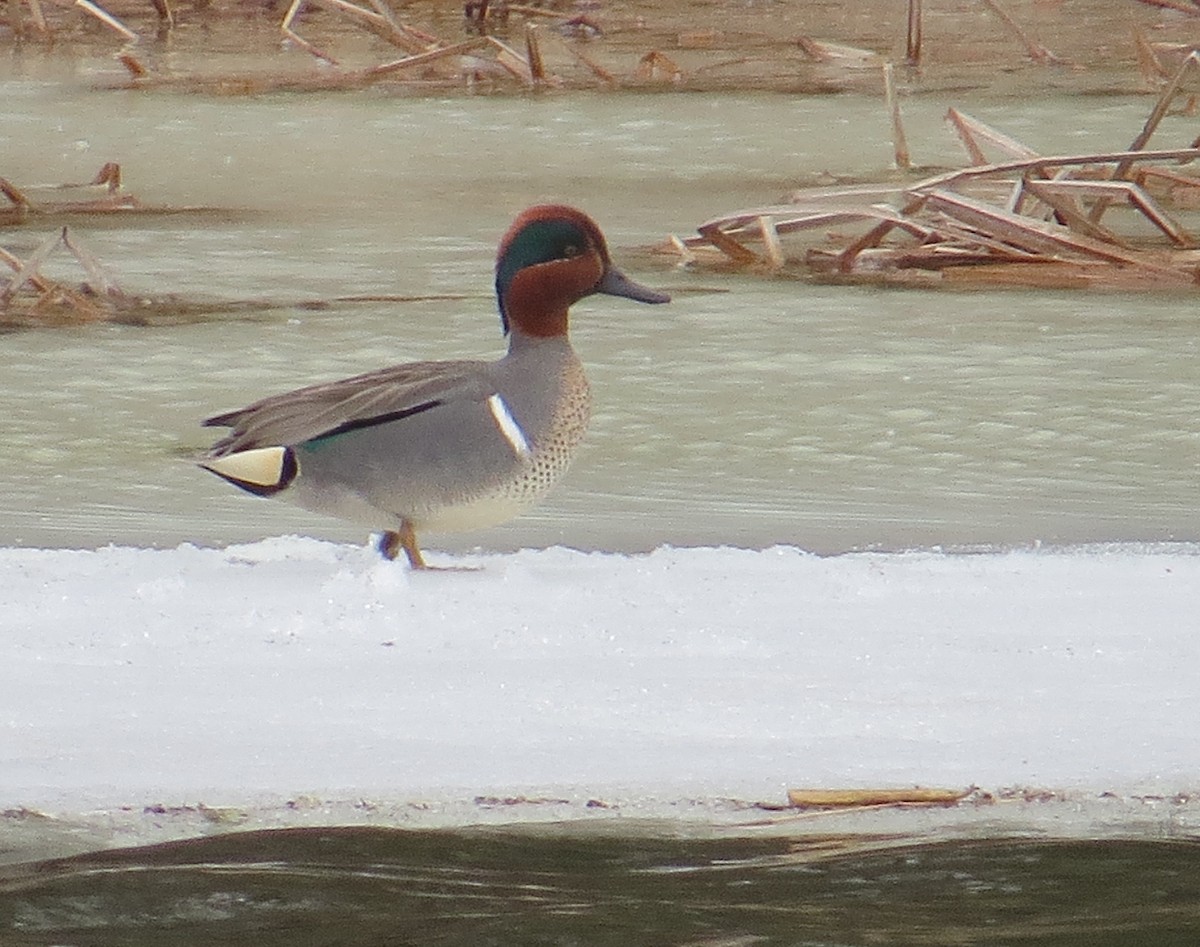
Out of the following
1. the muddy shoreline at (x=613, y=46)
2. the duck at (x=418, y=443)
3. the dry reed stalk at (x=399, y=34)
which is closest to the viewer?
the duck at (x=418, y=443)

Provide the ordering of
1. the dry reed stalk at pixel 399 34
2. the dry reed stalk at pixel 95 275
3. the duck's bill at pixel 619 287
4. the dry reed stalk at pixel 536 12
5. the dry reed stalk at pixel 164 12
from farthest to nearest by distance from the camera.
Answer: the dry reed stalk at pixel 164 12 → the dry reed stalk at pixel 536 12 → the dry reed stalk at pixel 399 34 → the dry reed stalk at pixel 95 275 → the duck's bill at pixel 619 287

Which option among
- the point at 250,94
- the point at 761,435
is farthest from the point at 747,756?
the point at 250,94

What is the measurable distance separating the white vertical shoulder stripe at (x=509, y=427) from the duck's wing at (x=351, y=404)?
0.08 feet

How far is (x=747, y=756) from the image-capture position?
2.90 metres

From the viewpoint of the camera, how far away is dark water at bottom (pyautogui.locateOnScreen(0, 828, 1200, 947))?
2312 millimetres

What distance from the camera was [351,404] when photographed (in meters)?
3.72

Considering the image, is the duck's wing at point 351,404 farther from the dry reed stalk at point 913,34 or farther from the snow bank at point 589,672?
the dry reed stalk at point 913,34

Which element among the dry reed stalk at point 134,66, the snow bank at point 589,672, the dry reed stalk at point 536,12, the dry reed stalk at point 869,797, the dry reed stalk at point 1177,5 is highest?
the dry reed stalk at point 1177,5

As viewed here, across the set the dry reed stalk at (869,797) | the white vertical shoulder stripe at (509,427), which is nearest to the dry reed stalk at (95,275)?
the white vertical shoulder stripe at (509,427)

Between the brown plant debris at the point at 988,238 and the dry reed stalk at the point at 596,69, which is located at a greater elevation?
the dry reed stalk at the point at 596,69

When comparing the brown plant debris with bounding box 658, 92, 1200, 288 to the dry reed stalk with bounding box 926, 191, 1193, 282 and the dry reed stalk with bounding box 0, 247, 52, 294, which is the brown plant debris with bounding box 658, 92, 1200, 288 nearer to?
the dry reed stalk with bounding box 926, 191, 1193, 282

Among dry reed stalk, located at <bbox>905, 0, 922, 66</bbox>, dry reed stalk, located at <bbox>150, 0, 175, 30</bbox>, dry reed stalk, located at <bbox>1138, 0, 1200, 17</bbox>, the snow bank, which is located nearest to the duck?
the snow bank

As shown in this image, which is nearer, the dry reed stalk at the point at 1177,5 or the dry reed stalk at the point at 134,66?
the dry reed stalk at the point at 134,66

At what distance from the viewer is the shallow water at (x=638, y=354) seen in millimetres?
4285
